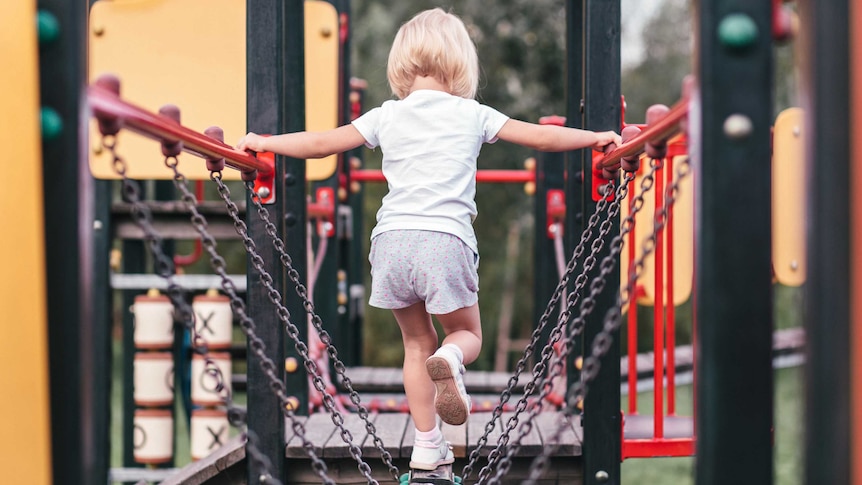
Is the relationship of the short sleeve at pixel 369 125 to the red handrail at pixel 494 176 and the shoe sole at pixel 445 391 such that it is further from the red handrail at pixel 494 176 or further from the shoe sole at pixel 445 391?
the red handrail at pixel 494 176

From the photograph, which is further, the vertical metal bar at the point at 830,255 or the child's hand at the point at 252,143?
the child's hand at the point at 252,143

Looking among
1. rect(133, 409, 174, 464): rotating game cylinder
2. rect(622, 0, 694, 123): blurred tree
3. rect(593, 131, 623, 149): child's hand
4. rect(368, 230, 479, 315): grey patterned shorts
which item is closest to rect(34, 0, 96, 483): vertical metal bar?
rect(368, 230, 479, 315): grey patterned shorts

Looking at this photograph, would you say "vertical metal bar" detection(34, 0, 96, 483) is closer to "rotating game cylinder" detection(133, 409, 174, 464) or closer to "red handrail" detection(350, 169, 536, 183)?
"rotating game cylinder" detection(133, 409, 174, 464)

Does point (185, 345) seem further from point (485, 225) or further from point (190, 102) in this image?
point (485, 225)

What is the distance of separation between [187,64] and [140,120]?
2275mm

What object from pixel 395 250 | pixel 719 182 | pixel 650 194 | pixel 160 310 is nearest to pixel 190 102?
pixel 160 310

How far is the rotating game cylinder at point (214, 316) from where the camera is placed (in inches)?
148

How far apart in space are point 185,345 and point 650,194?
2.20m

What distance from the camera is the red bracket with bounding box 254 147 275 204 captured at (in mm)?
2416

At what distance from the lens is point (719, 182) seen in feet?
4.09

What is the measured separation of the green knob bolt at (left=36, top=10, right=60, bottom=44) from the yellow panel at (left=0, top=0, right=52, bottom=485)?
0.09 feet

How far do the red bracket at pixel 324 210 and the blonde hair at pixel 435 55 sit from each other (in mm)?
1661

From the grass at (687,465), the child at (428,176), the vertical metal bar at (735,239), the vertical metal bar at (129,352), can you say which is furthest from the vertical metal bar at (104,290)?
the grass at (687,465)

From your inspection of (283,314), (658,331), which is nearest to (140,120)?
(283,314)
